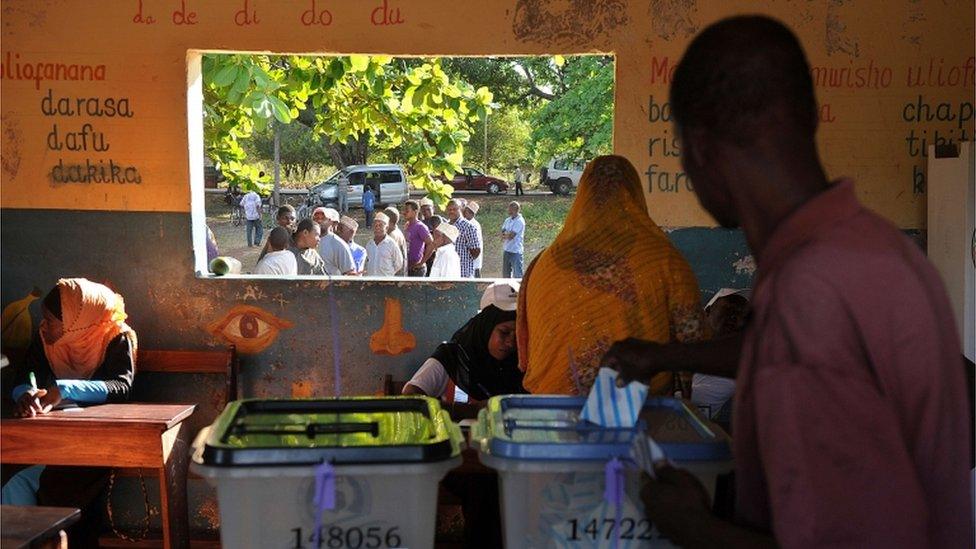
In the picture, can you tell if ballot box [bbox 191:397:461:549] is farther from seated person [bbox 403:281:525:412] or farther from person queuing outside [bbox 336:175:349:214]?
person queuing outside [bbox 336:175:349:214]

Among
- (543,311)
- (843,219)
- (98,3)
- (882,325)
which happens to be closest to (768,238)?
(843,219)

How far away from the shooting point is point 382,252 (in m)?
11.3

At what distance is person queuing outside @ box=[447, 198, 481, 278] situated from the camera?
12.3 metres

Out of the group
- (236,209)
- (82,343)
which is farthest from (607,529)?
(236,209)

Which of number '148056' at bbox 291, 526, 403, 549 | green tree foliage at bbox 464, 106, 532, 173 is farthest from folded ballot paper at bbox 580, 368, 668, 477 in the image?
green tree foliage at bbox 464, 106, 532, 173

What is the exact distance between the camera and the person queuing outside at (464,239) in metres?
12.3

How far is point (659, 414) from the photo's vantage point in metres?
2.41

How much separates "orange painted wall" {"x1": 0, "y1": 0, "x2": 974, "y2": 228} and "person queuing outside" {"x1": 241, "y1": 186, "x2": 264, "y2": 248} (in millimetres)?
14950

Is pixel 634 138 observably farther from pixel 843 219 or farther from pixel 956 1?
pixel 843 219

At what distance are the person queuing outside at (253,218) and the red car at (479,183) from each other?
646cm

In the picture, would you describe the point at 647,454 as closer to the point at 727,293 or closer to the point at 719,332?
the point at 719,332

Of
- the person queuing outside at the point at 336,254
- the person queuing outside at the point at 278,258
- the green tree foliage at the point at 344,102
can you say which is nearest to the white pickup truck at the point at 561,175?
the person queuing outside at the point at 336,254

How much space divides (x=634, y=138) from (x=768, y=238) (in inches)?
131

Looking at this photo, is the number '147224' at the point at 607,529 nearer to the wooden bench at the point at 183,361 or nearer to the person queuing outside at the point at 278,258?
the wooden bench at the point at 183,361
